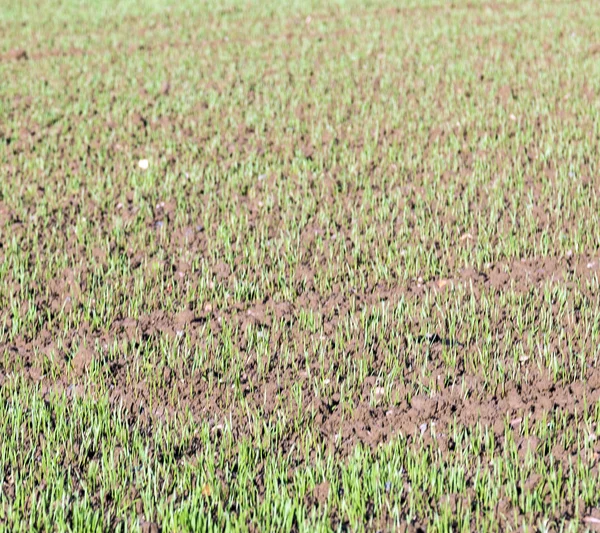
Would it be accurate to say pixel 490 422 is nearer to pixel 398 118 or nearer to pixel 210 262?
pixel 210 262

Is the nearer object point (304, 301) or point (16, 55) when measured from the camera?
point (304, 301)

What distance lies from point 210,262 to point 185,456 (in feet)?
5.98

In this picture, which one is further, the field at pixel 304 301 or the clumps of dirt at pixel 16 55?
the clumps of dirt at pixel 16 55

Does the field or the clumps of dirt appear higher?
the clumps of dirt

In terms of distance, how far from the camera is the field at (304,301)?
10.1ft

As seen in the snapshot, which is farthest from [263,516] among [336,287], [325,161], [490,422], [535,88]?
[535,88]

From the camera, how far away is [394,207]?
554 centimetres

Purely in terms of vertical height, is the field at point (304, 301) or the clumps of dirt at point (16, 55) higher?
the clumps of dirt at point (16, 55)

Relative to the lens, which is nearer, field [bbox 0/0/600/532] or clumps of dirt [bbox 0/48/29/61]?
field [bbox 0/0/600/532]

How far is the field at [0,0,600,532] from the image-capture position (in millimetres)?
3064

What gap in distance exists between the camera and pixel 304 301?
175 inches

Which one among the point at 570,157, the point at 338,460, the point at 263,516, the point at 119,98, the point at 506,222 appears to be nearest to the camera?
the point at 263,516

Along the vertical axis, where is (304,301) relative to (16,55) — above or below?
below

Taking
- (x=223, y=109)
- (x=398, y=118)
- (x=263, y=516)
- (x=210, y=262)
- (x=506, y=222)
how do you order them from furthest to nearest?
(x=223, y=109), (x=398, y=118), (x=506, y=222), (x=210, y=262), (x=263, y=516)
